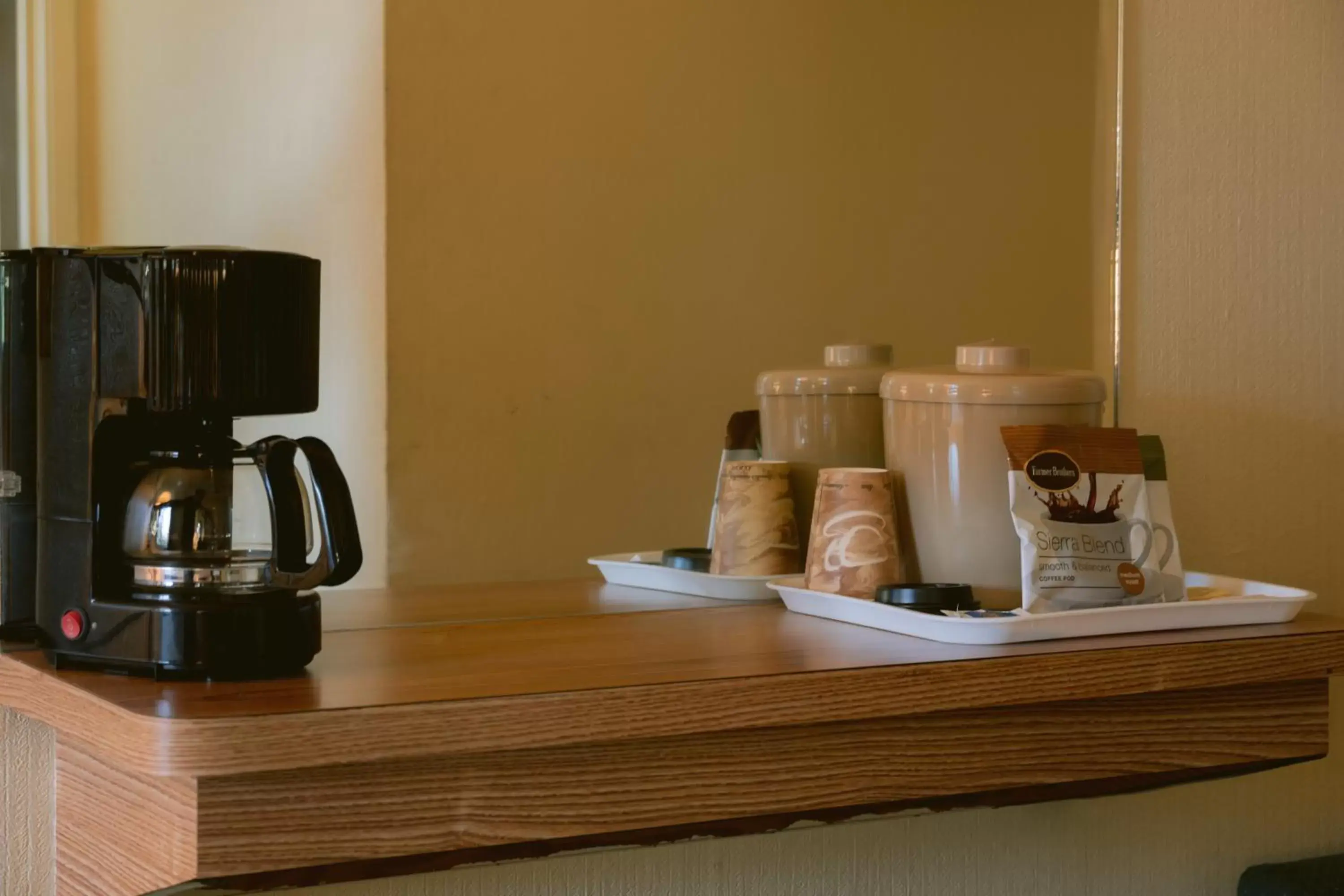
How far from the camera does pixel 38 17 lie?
1.08m

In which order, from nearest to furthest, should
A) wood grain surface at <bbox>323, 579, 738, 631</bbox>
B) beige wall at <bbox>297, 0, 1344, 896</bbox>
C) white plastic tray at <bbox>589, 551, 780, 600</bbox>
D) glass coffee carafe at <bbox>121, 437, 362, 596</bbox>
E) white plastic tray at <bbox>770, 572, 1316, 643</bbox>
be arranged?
glass coffee carafe at <bbox>121, 437, 362, 596</bbox> < white plastic tray at <bbox>770, 572, 1316, 643</bbox> < wood grain surface at <bbox>323, 579, 738, 631</bbox> < white plastic tray at <bbox>589, 551, 780, 600</bbox> < beige wall at <bbox>297, 0, 1344, 896</bbox>

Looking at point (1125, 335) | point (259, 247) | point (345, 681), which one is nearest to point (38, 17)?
point (259, 247)

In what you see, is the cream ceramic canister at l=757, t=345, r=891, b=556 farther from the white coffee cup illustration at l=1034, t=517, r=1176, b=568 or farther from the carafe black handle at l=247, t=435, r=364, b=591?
the carafe black handle at l=247, t=435, r=364, b=591

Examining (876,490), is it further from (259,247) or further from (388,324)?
(259,247)

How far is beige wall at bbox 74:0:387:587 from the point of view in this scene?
3.58ft

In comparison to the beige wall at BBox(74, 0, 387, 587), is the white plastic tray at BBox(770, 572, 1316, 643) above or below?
below

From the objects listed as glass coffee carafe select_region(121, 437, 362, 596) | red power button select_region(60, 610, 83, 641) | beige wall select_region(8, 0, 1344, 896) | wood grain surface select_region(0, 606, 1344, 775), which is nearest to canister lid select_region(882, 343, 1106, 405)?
wood grain surface select_region(0, 606, 1344, 775)

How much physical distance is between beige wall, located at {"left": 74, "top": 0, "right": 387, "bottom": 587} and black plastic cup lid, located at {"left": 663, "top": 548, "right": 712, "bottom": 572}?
262 mm

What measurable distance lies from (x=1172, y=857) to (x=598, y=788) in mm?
961

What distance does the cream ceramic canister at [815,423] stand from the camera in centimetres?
133

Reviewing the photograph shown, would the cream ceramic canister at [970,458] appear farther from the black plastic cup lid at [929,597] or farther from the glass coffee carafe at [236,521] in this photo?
the glass coffee carafe at [236,521]

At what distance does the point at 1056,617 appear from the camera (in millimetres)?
1081

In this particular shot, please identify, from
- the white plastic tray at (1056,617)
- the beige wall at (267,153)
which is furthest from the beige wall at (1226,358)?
the beige wall at (267,153)

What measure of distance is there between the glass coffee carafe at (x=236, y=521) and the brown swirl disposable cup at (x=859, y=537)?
45cm
